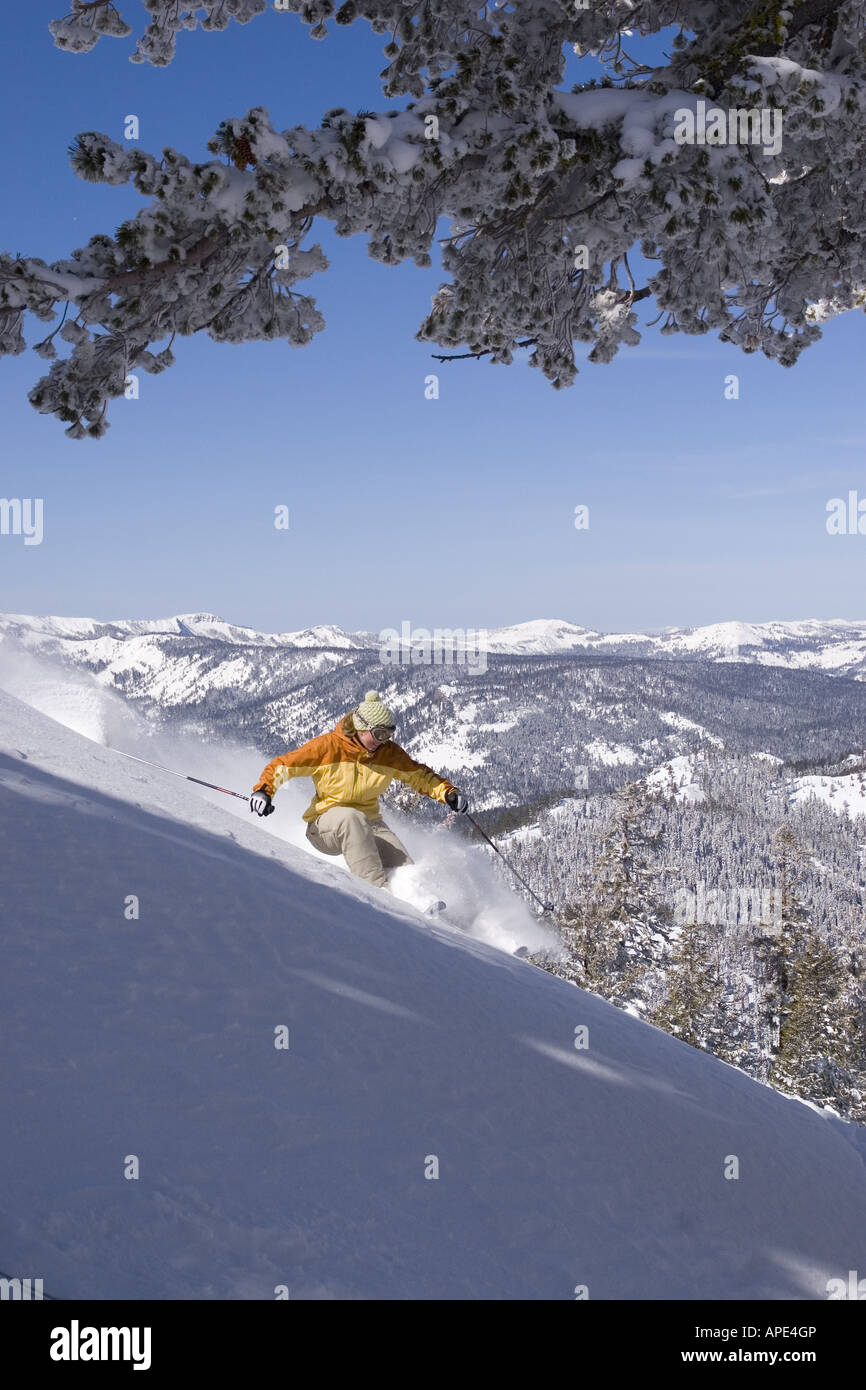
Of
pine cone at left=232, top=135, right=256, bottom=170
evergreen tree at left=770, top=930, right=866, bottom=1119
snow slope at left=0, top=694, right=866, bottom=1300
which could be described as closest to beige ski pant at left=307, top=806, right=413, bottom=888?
snow slope at left=0, top=694, right=866, bottom=1300

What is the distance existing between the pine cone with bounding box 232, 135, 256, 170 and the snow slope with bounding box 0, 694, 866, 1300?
3.46 meters

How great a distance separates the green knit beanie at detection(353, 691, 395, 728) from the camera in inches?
347

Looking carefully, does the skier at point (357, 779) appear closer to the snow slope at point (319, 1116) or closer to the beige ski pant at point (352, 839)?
the beige ski pant at point (352, 839)

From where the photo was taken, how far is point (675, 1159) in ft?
12.9

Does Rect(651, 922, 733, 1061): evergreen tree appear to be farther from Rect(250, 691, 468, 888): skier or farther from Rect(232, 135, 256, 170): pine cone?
Rect(232, 135, 256, 170): pine cone

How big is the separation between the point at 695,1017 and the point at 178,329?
83.9 ft

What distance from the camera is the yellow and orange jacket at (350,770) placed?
8945 millimetres

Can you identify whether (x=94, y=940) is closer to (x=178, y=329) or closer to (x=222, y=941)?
(x=222, y=941)

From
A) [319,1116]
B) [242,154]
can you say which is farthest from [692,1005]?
[242,154]

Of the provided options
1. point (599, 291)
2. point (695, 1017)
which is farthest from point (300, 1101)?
point (695, 1017)

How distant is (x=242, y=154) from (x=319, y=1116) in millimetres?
4268

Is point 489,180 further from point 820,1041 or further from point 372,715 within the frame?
point 820,1041

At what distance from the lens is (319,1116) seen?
123 inches
